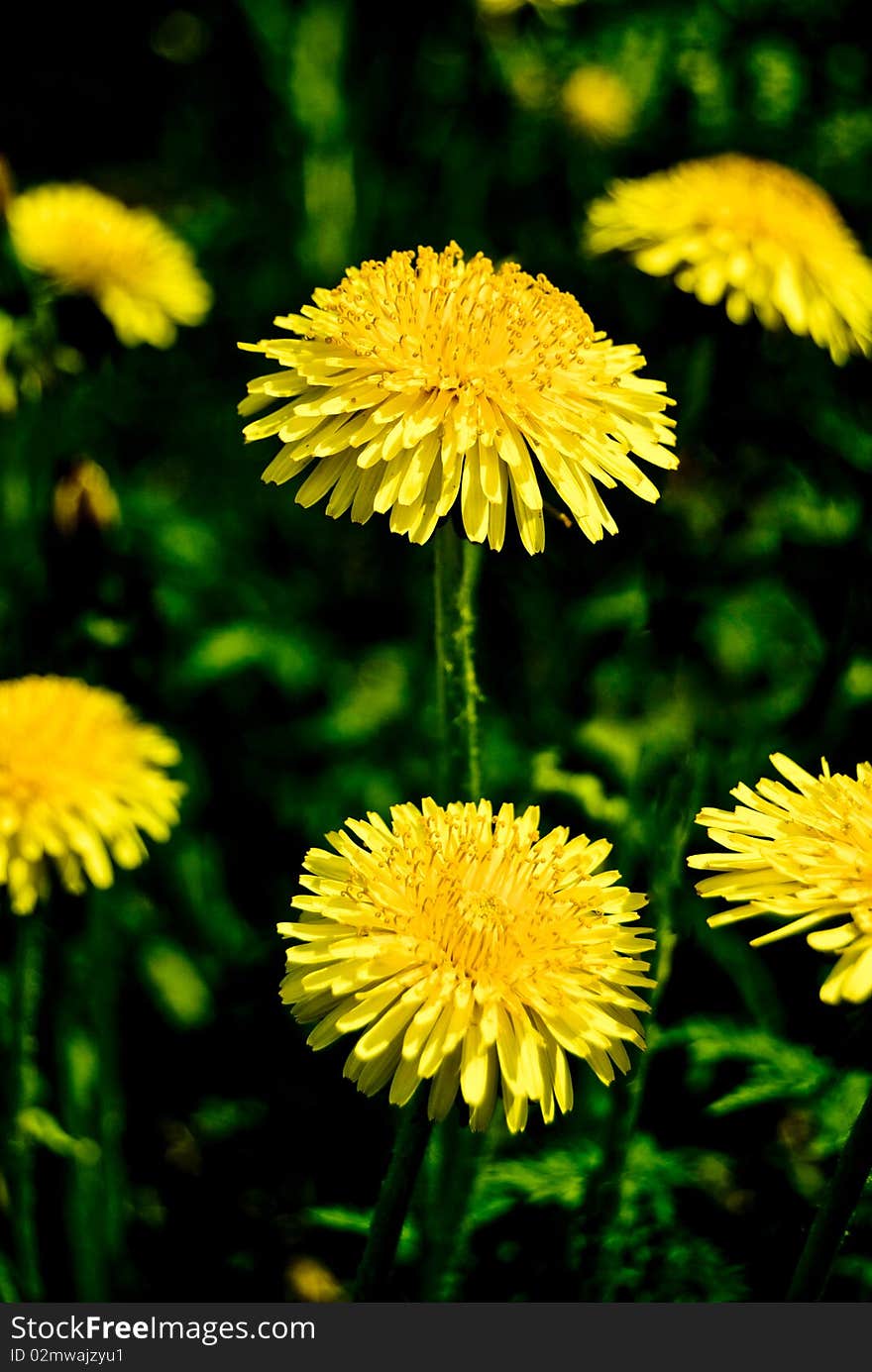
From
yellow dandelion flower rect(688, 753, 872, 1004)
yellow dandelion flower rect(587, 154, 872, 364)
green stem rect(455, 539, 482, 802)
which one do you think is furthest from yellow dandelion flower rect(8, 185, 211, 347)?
yellow dandelion flower rect(688, 753, 872, 1004)

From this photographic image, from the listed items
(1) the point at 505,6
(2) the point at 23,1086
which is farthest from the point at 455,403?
(1) the point at 505,6

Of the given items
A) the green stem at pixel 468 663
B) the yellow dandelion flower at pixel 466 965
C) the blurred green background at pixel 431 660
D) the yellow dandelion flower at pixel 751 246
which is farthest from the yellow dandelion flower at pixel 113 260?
the yellow dandelion flower at pixel 466 965

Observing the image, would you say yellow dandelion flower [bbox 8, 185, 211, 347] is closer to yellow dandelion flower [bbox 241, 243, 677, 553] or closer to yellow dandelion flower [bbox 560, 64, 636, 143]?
yellow dandelion flower [bbox 560, 64, 636, 143]

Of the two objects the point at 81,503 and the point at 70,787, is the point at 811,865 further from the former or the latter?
the point at 81,503

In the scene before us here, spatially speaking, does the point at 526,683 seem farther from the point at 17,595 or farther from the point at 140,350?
the point at 140,350

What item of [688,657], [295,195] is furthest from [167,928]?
[295,195]

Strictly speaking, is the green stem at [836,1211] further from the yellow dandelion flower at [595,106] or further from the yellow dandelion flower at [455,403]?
the yellow dandelion flower at [595,106]

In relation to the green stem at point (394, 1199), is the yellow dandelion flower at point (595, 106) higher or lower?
higher
